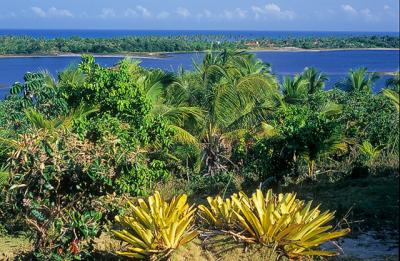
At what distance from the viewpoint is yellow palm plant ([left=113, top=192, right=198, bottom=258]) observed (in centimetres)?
592

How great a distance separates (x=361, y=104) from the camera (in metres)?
14.4

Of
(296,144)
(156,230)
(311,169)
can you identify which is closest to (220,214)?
(156,230)

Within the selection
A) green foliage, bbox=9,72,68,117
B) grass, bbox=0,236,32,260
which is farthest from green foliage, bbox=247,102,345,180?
grass, bbox=0,236,32,260

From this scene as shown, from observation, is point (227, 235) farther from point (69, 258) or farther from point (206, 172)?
point (206, 172)

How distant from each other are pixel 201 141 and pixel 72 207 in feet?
27.2

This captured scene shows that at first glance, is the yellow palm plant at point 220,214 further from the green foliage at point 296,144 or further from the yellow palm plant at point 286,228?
the green foliage at point 296,144

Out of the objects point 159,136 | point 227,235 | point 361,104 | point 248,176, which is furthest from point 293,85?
Answer: point 227,235

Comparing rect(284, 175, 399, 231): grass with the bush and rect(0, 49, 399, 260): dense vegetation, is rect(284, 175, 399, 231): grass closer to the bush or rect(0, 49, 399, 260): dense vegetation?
rect(0, 49, 399, 260): dense vegetation

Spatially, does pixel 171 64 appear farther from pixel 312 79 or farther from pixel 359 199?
pixel 359 199

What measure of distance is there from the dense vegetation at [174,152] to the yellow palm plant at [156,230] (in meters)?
0.01

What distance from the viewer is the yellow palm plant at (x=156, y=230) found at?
592cm

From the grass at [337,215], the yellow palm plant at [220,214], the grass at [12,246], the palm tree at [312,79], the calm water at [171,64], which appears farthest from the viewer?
the calm water at [171,64]

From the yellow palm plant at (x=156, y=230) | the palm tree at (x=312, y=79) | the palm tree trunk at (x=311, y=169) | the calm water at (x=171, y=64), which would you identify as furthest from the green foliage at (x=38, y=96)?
the calm water at (x=171, y=64)

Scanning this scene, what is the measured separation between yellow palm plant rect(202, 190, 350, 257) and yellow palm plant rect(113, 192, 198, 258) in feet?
1.83
